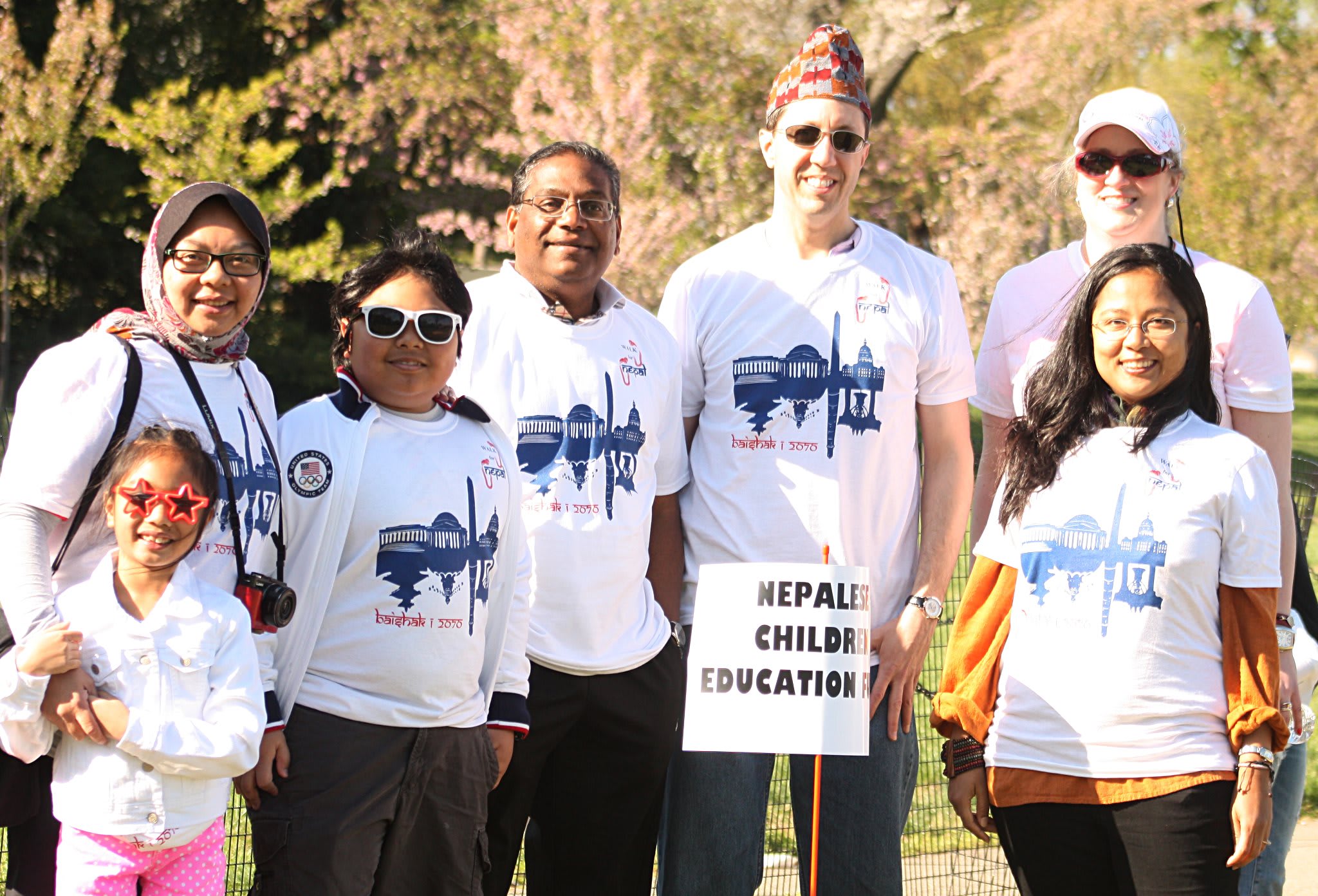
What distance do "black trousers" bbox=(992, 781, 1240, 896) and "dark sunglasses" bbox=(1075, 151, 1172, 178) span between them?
1.72 metres

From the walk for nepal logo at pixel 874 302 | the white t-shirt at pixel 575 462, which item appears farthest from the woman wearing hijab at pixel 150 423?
the walk for nepal logo at pixel 874 302

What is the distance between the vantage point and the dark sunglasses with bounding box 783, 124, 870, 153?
13.3 feet

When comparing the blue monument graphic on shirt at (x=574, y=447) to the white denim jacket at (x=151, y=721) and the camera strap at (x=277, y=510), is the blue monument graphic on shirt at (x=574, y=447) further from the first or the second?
the white denim jacket at (x=151, y=721)

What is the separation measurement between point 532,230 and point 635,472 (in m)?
0.75

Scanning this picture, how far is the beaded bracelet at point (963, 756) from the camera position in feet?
11.8

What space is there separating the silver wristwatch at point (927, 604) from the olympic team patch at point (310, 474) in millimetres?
1672

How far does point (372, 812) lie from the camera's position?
3.38 m

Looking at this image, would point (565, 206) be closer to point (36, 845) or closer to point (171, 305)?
point (171, 305)

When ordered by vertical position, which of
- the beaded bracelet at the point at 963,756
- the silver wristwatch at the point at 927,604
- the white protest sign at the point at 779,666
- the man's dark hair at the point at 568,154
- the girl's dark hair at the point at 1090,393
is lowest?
the beaded bracelet at the point at 963,756

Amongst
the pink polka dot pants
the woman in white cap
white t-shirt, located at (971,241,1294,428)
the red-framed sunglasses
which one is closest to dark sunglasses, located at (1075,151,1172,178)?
the woman in white cap

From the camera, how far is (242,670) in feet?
10.4

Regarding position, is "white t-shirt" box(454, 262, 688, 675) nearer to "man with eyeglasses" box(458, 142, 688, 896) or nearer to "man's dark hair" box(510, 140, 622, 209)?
"man with eyeglasses" box(458, 142, 688, 896)

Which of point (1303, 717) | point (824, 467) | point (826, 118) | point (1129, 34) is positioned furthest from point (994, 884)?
point (1129, 34)

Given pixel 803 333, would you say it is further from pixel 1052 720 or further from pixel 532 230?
pixel 1052 720
